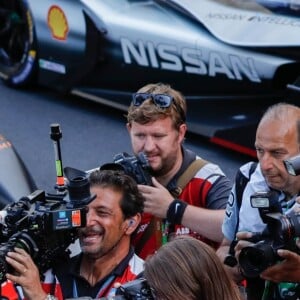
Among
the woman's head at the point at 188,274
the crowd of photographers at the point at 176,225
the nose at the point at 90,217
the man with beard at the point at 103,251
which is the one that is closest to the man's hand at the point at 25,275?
the crowd of photographers at the point at 176,225

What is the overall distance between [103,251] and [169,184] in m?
0.69

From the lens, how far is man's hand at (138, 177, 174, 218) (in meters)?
4.31

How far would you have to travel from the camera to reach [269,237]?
3.68 metres

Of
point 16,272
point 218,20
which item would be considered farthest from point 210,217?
point 218,20

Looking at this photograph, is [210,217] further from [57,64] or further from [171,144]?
[57,64]

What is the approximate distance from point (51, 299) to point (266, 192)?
99 cm

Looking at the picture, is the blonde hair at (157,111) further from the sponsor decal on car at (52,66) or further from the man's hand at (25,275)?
the sponsor decal on car at (52,66)

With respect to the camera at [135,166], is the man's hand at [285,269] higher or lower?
lower

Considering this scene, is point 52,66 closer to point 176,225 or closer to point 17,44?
point 17,44

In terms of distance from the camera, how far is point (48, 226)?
3.73 meters

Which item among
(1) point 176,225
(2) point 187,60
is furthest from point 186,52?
(1) point 176,225

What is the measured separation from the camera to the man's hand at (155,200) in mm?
4309

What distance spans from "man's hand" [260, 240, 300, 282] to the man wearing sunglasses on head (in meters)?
0.68

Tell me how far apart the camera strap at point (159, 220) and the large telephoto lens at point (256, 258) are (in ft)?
2.56
